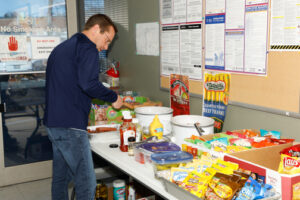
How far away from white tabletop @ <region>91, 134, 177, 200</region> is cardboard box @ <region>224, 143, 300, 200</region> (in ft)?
1.14

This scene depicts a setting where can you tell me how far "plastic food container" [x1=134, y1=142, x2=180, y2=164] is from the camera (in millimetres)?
1810

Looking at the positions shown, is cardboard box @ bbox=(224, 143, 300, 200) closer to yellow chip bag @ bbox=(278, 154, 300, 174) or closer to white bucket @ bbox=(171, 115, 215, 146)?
yellow chip bag @ bbox=(278, 154, 300, 174)

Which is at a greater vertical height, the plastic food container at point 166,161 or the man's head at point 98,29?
the man's head at point 98,29

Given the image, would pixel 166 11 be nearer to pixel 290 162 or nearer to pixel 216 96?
pixel 216 96

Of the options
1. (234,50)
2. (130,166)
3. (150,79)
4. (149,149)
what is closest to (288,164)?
(149,149)

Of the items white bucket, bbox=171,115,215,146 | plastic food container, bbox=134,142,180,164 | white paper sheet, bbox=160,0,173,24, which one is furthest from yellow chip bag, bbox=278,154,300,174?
white paper sheet, bbox=160,0,173,24

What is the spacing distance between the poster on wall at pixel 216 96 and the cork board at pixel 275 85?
0.06 metres

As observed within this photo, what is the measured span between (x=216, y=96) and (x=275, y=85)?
19.0 inches

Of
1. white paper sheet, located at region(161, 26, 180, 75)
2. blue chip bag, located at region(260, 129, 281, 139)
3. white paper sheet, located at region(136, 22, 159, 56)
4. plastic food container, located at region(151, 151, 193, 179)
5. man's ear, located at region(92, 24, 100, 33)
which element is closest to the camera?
plastic food container, located at region(151, 151, 193, 179)

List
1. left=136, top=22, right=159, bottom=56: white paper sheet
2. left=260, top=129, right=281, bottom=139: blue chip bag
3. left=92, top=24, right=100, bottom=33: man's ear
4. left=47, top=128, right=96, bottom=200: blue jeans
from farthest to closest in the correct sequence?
1. left=136, top=22, right=159, bottom=56: white paper sheet
2. left=92, top=24, right=100, bottom=33: man's ear
3. left=47, top=128, right=96, bottom=200: blue jeans
4. left=260, top=129, right=281, bottom=139: blue chip bag

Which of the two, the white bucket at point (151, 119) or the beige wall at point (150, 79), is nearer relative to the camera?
the beige wall at point (150, 79)

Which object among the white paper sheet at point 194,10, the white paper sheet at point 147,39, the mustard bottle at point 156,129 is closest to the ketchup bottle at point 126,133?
the mustard bottle at point 156,129

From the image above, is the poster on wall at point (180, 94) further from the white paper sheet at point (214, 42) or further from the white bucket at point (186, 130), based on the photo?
the white bucket at point (186, 130)

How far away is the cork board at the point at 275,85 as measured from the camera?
70.8 inches
